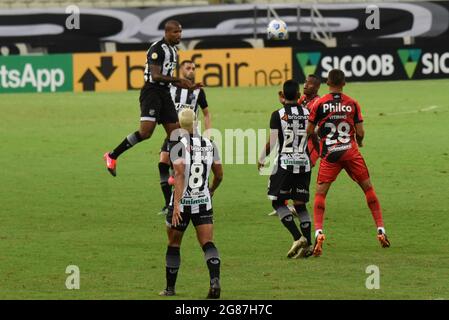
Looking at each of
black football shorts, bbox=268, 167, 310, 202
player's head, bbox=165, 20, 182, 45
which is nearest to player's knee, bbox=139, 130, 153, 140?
player's head, bbox=165, 20, 182, 45

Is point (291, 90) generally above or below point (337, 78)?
below

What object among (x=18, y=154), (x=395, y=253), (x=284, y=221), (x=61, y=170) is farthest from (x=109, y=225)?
(x=18, y=154)

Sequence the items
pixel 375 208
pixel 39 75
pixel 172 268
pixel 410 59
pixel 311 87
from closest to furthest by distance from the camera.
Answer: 1. pixel 172 268
2. pixel 375 208
3. pixel 311 87
4. pixel 39 75
5. pixel 410 59

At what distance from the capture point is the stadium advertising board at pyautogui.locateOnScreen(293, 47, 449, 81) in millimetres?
39938

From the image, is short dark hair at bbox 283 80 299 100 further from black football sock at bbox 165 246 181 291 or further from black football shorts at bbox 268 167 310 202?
black football sock at bbox 165 246 181 291

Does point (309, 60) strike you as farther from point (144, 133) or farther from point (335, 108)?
point (335, 108)

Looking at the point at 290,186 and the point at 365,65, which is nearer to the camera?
the point at 290,186

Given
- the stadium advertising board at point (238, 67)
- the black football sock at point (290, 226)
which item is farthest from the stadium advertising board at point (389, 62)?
the black football sock at point (290, 226)

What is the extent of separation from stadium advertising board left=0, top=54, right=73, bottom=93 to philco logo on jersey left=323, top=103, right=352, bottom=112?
26191 millimetres

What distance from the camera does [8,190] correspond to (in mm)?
21109

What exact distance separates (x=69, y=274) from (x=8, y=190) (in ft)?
25.4

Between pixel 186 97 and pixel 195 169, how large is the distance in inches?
268

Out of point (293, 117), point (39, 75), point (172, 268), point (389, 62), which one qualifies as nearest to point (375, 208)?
point (293, 117)

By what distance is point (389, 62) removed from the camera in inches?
1592
